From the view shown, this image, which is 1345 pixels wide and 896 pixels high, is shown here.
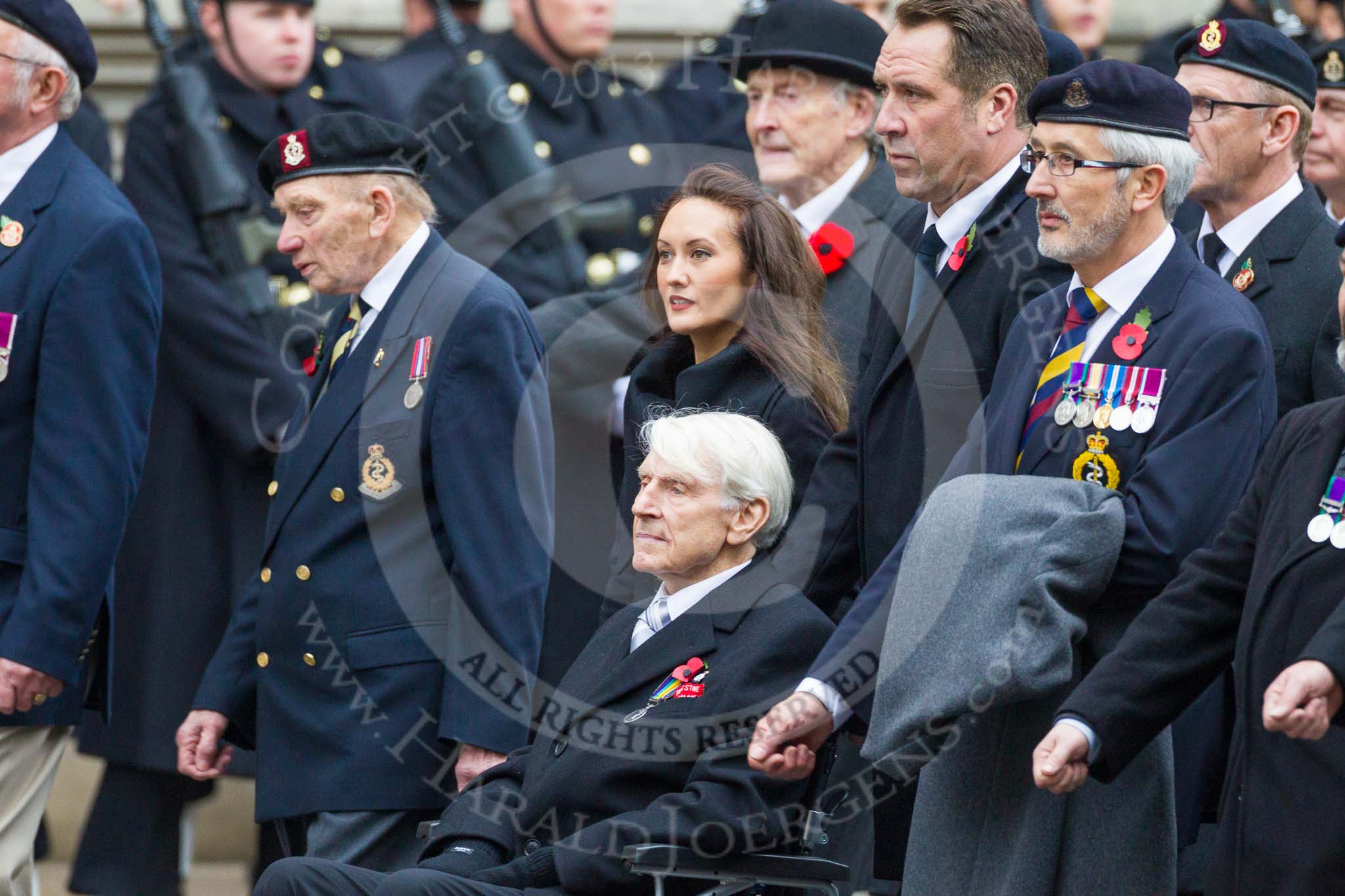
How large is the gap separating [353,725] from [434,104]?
8.63 ft

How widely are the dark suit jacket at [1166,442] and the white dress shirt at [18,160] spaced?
2.36 meters

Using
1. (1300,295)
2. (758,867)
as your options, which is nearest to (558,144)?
(1300,295)

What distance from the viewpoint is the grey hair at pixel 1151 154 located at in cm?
415

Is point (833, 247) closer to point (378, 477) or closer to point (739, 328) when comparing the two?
point (739, 328)

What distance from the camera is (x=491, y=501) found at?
4.95 m

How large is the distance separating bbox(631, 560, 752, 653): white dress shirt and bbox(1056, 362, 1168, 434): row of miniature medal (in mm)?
858

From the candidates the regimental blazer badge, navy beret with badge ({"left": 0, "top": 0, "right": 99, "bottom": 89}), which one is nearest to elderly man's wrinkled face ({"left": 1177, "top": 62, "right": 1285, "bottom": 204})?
the regimental blazer badge

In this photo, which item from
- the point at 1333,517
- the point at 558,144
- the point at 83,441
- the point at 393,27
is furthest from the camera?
the point at 393,27

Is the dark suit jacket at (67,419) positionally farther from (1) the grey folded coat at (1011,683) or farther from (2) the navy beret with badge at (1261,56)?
(2) the navy beret with badge at (1261,56)

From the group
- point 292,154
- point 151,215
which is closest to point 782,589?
point 292,154

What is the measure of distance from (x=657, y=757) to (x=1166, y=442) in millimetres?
1182

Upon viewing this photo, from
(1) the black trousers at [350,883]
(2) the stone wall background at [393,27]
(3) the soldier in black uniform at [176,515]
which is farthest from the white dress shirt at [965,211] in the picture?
(2) the stone wall background at [393,27]

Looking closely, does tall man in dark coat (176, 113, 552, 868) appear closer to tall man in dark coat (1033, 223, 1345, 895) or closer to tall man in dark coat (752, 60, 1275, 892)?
tall man in dark coat (752, 60, 1275, 892)

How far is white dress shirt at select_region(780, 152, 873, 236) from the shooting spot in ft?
18.5
